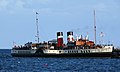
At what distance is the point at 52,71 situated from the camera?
117 meters

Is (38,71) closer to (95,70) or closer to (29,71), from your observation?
(29,71)

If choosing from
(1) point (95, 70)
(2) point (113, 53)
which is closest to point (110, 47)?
(2) point (113, 53)

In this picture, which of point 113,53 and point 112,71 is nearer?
point 112,71

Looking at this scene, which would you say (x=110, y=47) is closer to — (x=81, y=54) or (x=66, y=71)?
(x=81, y=54)

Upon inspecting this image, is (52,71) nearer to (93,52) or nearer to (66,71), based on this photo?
(66,71)

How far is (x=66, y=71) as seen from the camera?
116500mm

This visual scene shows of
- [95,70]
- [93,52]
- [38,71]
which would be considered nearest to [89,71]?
[95,70]

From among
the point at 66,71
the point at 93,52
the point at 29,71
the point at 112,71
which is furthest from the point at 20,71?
the point at 93,52

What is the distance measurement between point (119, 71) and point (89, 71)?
6826mm

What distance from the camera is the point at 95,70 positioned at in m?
120

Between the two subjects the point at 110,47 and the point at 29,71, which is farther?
the point at 110,47

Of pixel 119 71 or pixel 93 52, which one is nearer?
pixel 119 71

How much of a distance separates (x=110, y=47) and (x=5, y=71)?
82.4 metres

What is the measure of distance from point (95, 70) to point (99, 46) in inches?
3104
